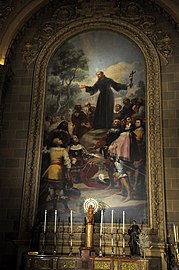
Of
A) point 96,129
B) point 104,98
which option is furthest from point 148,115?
point 96,129

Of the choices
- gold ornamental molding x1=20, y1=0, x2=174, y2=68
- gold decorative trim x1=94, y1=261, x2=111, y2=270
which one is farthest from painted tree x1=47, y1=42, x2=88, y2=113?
gold decorative trim x1=94, y1=261, x2=111, y2=270

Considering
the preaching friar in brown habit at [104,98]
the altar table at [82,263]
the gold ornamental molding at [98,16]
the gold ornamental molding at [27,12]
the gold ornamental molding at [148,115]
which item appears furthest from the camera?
the gold ornamental molding at [98,16]

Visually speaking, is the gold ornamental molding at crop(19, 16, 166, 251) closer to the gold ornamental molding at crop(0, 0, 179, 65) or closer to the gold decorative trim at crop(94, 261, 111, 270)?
the gold ornamental molding at crop(0, 0, 179, 65)

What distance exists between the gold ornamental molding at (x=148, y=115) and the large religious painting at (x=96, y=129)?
18cm

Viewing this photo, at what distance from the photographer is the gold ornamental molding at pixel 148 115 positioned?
1161 cm

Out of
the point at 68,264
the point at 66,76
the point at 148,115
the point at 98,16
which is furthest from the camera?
the point at 98,16

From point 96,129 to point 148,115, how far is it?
5.53 ft

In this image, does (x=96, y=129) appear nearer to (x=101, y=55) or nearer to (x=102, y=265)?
(x=101, y=55)

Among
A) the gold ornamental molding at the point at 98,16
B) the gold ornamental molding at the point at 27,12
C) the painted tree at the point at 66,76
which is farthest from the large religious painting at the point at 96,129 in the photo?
the gold ornamental molding at the point at 27,12

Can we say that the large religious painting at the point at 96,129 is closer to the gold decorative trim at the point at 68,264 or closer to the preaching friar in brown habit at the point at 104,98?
the preaching friar in brown habit at the point at 104,98

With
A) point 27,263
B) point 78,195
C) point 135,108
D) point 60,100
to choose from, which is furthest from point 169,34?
point 27,263

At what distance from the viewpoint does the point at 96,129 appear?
42.2 feet

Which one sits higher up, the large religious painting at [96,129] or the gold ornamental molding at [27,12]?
the gold ornamental molding at [27,12]

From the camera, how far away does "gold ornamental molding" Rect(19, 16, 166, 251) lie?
11.6m
